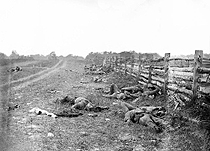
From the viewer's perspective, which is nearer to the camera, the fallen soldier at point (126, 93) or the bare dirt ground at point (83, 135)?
the bare dirt ground at point (83, 135)

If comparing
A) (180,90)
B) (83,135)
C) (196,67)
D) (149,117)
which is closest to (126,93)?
(180,90)

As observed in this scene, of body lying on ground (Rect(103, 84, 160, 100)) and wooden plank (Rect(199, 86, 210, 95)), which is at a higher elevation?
wooden plank (Rect(199, 86, 210, 95))

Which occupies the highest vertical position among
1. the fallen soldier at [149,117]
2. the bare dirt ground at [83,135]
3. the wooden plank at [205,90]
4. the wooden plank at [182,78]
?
the wooden plank at [182,78]

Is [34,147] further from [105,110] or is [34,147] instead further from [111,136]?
[105,110]

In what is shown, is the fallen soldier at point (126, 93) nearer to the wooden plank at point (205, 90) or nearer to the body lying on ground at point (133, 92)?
the body lying on ground at point (133, 92)

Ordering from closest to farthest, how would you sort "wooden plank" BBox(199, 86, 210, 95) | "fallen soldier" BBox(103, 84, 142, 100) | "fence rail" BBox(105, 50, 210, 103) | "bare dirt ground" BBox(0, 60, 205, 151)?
1. "bare dirt ground" BBox(0, 60, 205, 151)
2. "wooden plank" BBox(199, 86, 210, 95)
3. "fence rail" BBox(105, 50, 210, 103)
4. "fallen soldier" BBox(103, 84, 142, 100)

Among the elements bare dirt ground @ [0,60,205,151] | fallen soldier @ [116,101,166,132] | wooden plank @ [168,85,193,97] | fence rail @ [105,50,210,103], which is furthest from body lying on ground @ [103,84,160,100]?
bare dirt ground @ [0,60,205,151]

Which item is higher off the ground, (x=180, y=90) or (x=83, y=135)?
(x=180, y=90)

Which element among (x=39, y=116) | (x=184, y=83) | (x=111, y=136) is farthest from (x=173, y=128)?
(x=39, y=116)

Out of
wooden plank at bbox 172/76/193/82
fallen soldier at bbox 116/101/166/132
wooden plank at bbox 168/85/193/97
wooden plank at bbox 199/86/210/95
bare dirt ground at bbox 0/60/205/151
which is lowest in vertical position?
bare dirt ground at bbox 0/60/205/151

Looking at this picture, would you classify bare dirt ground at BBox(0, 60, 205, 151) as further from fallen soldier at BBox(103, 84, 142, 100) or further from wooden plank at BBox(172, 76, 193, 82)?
fallen soldier at BBox(103, 84, 142, 100)

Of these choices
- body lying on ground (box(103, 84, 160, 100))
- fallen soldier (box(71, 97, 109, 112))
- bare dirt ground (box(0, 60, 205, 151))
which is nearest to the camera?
bare dirt ground (box(0, 60, 205, 151))

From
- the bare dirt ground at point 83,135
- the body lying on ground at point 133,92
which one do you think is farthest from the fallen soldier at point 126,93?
the bare dirt ground at point 83,135

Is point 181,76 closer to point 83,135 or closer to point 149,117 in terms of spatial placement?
point 149,117
